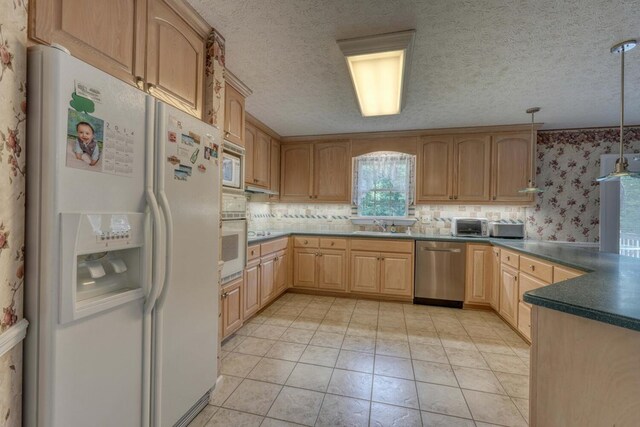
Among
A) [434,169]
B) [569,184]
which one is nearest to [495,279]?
[434,169]

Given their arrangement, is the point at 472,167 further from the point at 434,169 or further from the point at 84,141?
the point at 84,141

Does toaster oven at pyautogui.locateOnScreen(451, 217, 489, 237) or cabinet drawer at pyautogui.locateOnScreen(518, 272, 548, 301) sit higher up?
toaster oven at pyautogui.locateOnScreen(451, 217, 489, 237)

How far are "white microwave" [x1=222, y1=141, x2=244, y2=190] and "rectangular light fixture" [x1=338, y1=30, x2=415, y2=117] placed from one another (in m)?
1.09

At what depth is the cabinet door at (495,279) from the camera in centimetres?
307

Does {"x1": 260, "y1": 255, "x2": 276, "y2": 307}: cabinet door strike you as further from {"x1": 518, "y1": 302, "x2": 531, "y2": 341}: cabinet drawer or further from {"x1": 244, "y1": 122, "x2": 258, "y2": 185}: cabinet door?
{"x1": 518, "y1": 302, "x2": 531, "y2": 341}: cabinet drawer

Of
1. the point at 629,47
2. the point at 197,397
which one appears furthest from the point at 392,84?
the point at 197,397

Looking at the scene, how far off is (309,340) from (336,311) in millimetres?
802

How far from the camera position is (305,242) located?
3.81 meters

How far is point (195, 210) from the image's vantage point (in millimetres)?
1429

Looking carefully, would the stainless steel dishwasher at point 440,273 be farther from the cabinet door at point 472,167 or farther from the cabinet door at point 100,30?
the cabinet door at point 100,30

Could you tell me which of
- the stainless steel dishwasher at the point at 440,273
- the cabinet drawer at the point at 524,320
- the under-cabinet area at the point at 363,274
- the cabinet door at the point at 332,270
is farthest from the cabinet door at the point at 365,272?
the cabinet drawer at the point at 524,320

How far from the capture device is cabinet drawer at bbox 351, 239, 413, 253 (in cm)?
349

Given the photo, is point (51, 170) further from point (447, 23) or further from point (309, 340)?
point (309, 340)

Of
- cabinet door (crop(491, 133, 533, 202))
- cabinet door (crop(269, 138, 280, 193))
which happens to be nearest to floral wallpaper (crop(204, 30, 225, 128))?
cabinet door (crop(269, 138, 280, 193))
